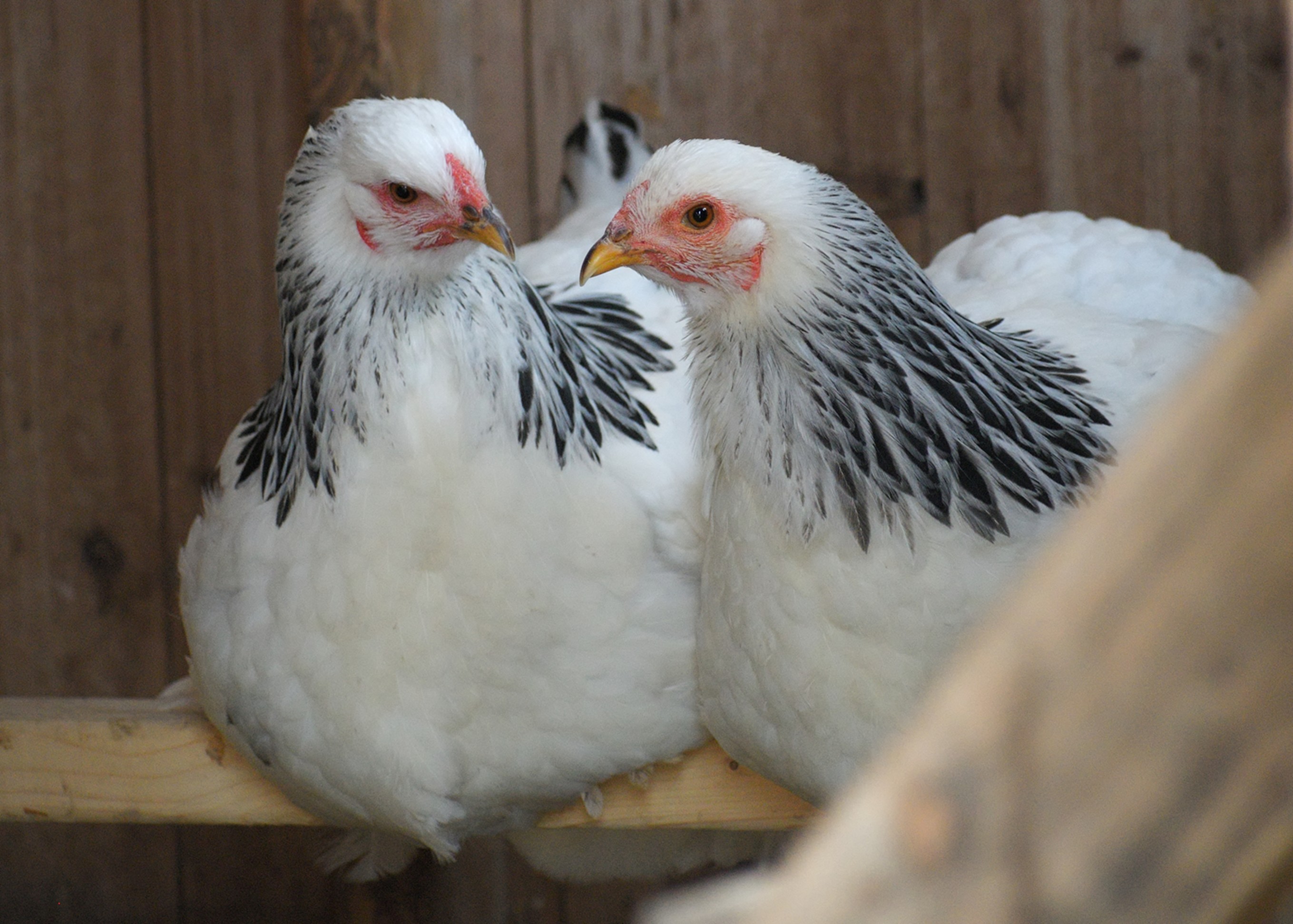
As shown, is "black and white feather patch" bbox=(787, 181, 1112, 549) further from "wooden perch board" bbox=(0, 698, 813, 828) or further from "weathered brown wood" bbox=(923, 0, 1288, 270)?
"weathered brown wood" bbox=(923, 0, 1288, 270)

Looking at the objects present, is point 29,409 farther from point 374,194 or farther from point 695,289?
point 695,289

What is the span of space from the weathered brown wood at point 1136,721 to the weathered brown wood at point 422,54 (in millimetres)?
1594

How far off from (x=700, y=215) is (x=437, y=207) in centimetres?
26

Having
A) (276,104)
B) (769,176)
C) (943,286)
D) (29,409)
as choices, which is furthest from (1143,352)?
(29,409)

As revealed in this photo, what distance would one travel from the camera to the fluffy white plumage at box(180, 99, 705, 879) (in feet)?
4.33

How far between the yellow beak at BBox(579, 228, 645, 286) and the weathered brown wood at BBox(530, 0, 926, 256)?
99 centimetres

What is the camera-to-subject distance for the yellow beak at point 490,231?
124 cm

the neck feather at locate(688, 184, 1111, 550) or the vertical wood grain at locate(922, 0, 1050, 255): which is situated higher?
the vertical wood grain at locate(922, 0, 1050, 255)

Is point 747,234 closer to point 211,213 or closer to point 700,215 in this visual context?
point 700,215

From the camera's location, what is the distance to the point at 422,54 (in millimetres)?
1883

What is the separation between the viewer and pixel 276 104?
2.18m

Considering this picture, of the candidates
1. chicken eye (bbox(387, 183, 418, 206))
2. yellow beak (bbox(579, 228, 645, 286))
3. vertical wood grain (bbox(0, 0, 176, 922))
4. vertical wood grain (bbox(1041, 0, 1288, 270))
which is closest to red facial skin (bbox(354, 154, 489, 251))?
chicken eye (bbox(387, 183, 418, 206))

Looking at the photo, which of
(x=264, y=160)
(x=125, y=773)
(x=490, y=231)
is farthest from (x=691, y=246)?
(x=264, y=160)

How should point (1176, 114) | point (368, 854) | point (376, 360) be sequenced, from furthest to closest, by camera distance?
1. point (1176, 114)
2. point (368, 854)
3. point (376, 360)
